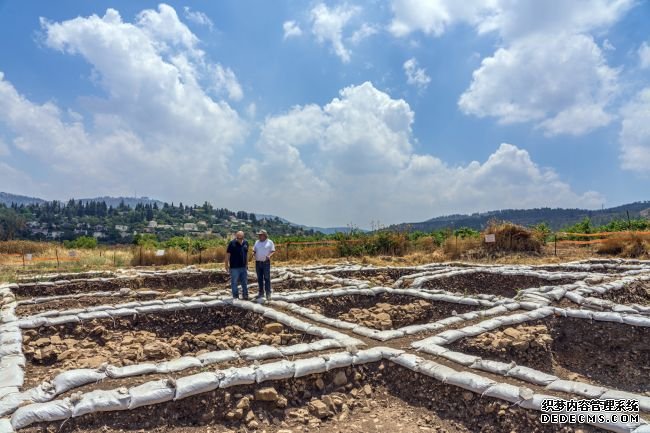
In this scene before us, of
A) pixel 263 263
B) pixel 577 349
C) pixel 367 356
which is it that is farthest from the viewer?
pixel 263 263

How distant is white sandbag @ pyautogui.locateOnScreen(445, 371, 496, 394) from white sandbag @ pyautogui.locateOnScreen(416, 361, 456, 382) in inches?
2.3

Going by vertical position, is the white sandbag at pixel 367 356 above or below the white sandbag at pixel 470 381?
above

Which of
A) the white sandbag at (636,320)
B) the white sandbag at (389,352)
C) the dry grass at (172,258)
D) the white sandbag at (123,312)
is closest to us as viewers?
the white sandbag at (389,352)

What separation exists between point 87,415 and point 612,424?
4.11m

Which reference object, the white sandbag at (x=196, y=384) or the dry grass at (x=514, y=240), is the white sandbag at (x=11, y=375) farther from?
the dry grass at (x=514, y=240)

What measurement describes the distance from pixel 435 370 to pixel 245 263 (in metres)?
4.70

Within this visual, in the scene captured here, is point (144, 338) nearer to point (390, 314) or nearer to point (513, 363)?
point (390, 314)

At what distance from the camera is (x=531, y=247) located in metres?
18.9

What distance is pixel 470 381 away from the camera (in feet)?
13.6

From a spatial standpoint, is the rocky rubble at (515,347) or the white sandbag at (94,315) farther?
the white sandbag at (94,315)

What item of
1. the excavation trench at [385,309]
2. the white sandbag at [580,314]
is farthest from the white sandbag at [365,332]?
the white sandbag at [580,314]

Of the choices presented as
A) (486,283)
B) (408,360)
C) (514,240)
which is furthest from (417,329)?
(514,240)

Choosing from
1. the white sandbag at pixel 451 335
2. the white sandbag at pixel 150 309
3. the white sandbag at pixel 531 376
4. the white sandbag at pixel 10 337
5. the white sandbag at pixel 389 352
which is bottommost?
the white sandbag at pixel 531 376

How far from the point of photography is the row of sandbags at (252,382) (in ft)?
11.2
